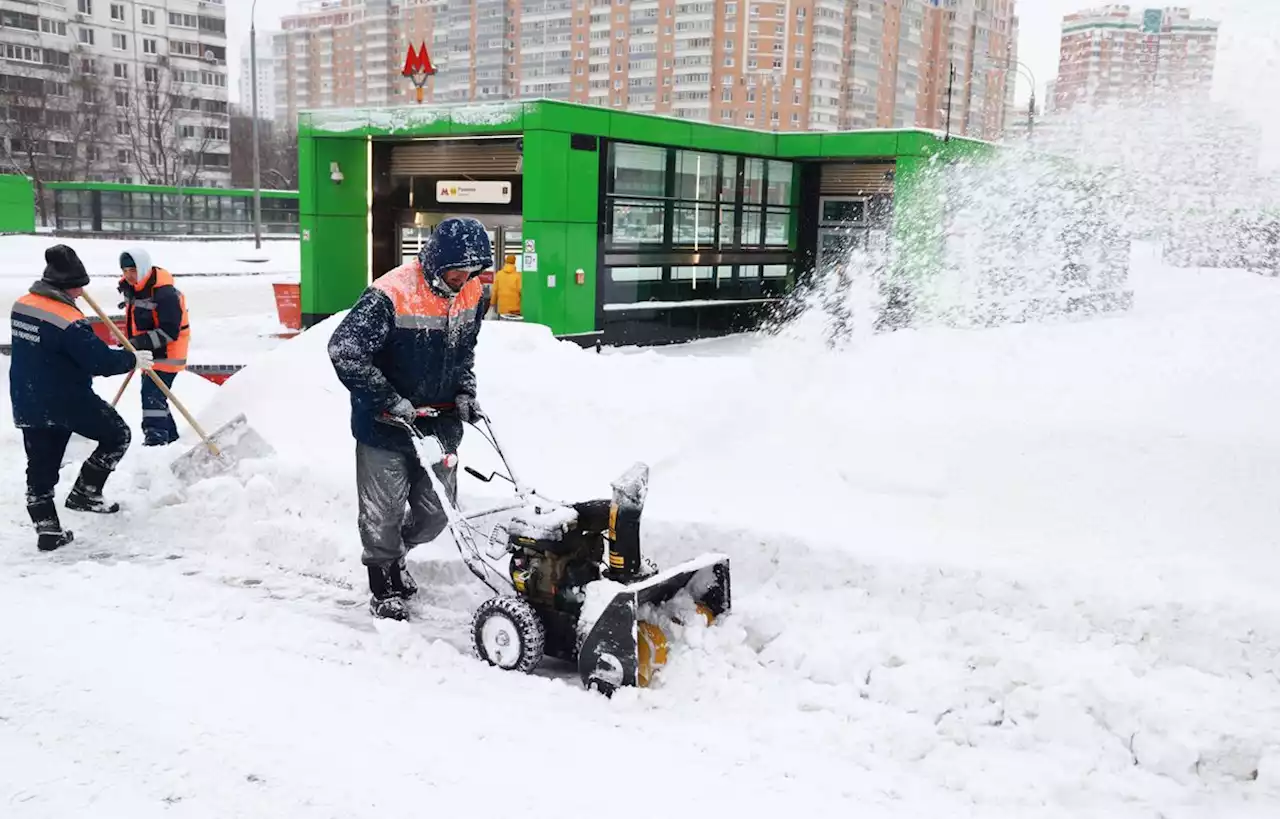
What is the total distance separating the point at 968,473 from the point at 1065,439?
2.18ft

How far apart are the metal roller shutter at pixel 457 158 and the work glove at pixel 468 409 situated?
10395 millimetres

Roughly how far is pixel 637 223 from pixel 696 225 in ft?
5.46

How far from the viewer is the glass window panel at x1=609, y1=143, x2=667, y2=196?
15.3 metres

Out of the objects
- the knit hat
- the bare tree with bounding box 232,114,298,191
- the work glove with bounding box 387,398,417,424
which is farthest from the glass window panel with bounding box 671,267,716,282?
the bare tree with bounding box 232,114,298,191

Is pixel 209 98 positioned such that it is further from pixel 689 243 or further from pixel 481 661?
pixel 481 661

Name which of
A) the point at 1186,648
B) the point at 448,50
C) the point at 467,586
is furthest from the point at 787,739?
the point at 448,50

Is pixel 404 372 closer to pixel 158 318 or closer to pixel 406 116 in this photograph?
pixel 158 318

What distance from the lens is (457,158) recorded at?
15398mm

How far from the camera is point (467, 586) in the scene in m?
5.54

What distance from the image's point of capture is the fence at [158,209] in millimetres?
38906

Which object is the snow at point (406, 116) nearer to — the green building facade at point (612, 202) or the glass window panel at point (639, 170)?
the green building facade at point (612, 202)

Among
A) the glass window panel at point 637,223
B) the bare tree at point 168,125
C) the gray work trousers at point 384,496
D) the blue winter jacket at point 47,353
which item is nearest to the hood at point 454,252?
the gray work trousers at point 384,496

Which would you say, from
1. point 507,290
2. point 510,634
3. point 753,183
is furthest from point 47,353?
point 753,183

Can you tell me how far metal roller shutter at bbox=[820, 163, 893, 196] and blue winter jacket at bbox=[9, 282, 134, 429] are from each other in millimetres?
14159
